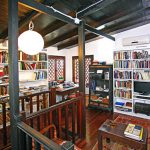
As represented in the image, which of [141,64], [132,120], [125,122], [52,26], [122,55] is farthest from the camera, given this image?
[122,55]

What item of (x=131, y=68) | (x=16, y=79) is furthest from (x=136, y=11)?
(x=16, y=79)

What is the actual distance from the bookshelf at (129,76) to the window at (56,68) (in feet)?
8.82

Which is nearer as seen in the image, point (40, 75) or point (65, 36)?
point (65, 36)

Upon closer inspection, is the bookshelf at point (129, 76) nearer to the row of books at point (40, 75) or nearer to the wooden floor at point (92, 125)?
the wooden floor at point (92, 125)

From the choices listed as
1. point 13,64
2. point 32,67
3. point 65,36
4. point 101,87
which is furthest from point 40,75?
point 13,64

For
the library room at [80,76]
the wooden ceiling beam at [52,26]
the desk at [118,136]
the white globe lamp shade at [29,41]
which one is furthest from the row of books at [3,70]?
the desk at [118,136]

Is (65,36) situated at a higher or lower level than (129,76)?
higher

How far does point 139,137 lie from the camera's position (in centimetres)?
194

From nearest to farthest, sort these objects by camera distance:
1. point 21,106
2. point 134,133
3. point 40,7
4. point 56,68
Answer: point 40,7 < point 134,133 < point 21,106 < point 56,68

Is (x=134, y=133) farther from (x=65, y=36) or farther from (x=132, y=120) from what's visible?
(x=65, y=36)

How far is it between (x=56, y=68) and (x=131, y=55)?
320 centimetres

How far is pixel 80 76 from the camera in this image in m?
2.67

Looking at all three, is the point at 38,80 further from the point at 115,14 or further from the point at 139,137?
the point at 139,137

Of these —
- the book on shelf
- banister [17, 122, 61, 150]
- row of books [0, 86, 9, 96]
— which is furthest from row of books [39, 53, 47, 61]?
banister [17, 122, 61, 150]
